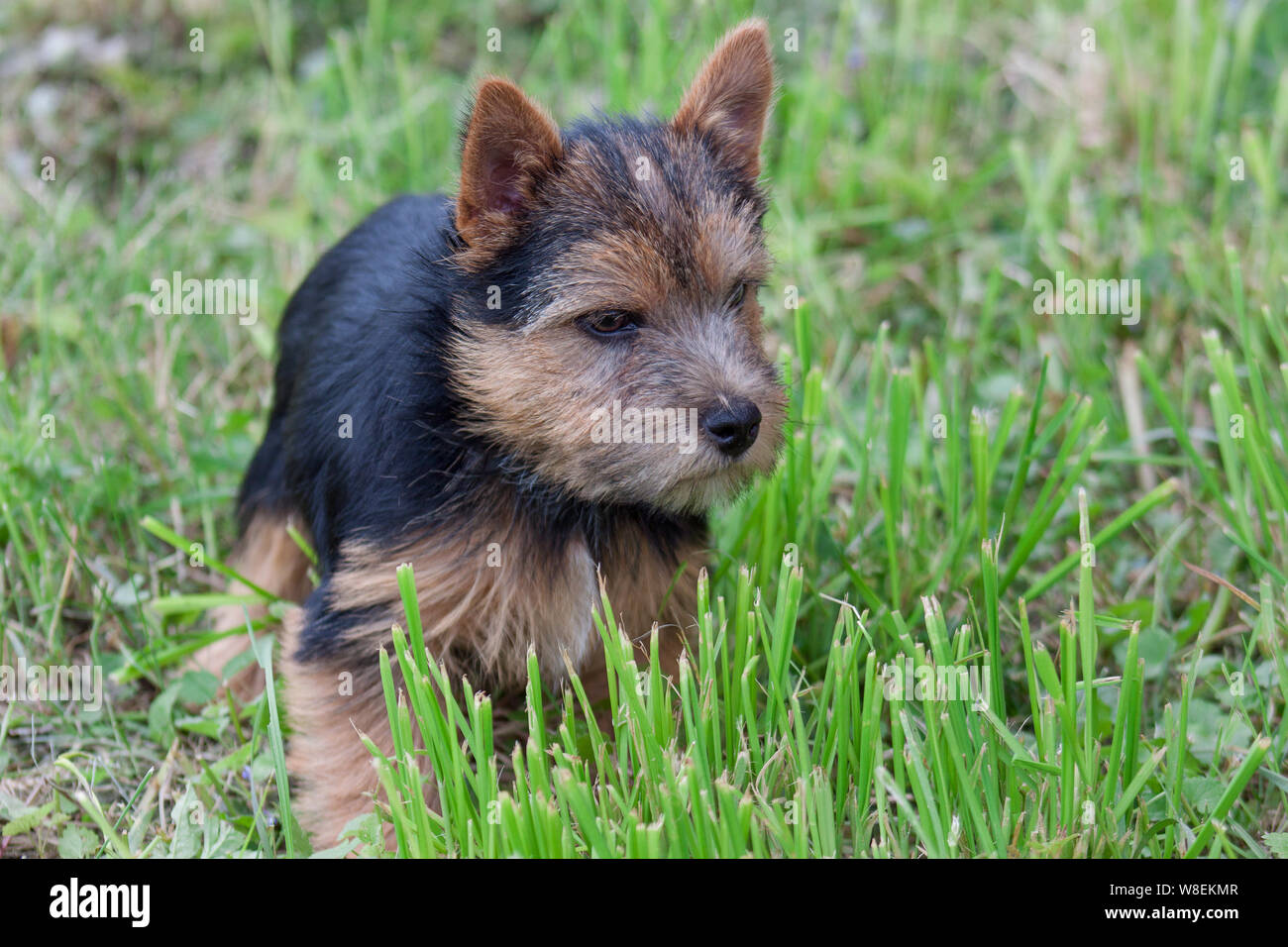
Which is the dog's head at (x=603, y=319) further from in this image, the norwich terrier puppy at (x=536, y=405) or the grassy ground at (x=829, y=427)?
the grassy ground at (x=829, y=427)

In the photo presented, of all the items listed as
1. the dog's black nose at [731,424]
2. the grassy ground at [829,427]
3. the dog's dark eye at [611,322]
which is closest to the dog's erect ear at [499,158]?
the dog's dark eye at [611,322]

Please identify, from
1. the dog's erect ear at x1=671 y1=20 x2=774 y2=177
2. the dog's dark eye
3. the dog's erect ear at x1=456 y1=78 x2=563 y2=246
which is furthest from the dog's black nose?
the dog's erect ear at x1=671 y1=20 x2=774 y2=177

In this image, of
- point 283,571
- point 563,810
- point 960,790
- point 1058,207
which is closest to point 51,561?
point 283,571

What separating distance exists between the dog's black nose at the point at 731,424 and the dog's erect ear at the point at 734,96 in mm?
949

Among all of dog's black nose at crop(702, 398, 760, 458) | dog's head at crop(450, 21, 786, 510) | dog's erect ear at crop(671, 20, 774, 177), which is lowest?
dog's black nose at crop(702, 398, 760, 458)

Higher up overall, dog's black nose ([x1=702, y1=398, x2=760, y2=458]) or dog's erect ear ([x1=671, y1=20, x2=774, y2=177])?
dog's erect ear ([x1=671, y1=20, x2=774, y2=177])

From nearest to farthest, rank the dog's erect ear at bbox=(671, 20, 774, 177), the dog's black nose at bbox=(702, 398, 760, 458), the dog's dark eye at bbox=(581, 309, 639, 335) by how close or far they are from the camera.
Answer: the dog's black nose at bbox=(702, 398, 760, 458) → the dog's dark eye at bbox=(581, 309, 639, 335) → the dog's erect ear at bbox=(671, 20, 774, 177)

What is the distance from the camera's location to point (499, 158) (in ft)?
11.8

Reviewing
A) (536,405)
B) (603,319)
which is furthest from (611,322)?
(536,405)

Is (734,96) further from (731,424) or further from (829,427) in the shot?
(829,427)

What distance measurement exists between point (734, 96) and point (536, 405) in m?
1.19

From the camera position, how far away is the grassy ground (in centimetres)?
352

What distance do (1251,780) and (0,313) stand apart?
214 inches

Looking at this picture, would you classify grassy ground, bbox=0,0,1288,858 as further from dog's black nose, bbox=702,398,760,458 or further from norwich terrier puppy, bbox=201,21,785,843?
dog's black nose, bbox=702,398,760,458
